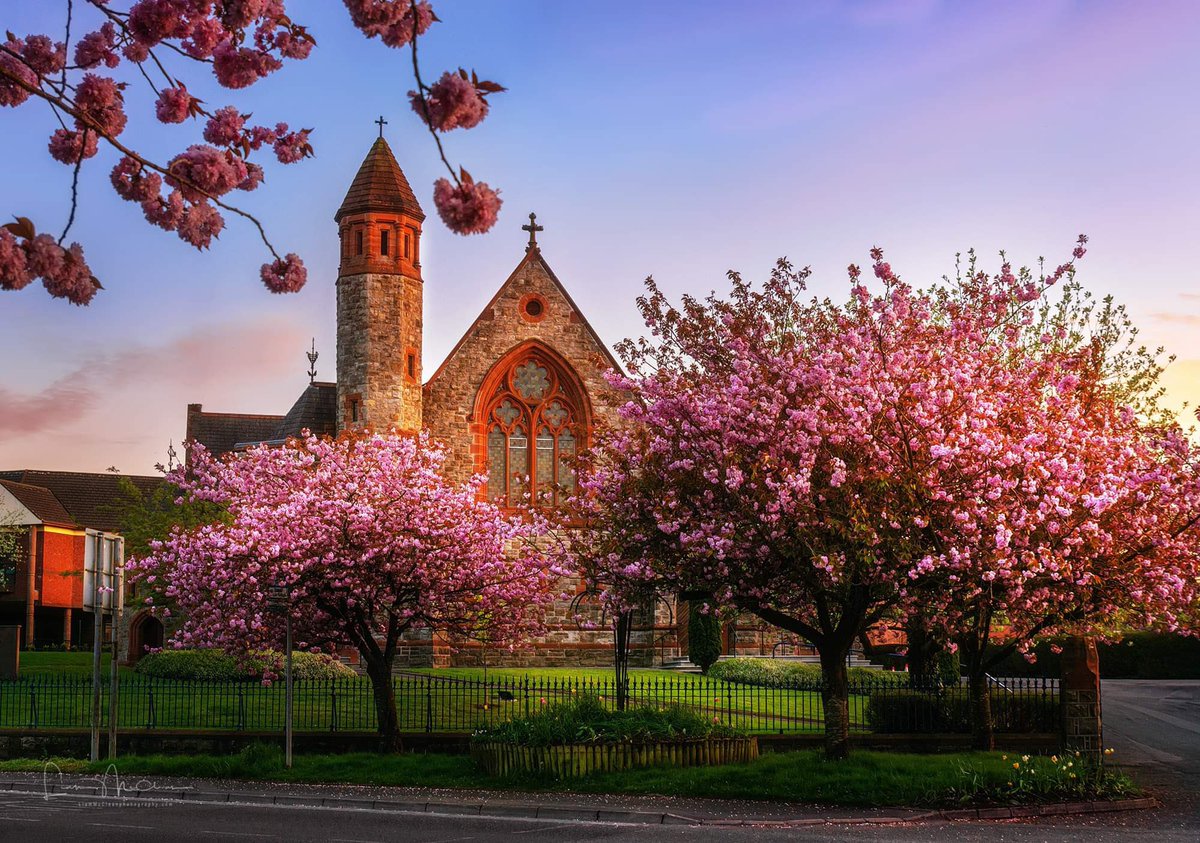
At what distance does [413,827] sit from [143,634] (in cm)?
4583

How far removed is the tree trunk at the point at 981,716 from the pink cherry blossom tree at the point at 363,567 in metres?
7.39

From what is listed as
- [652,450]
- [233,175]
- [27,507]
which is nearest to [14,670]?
[652,450]

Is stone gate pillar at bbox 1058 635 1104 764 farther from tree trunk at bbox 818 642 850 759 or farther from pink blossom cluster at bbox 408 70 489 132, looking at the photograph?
pink blossom cluster at bbox 408 70 489 132

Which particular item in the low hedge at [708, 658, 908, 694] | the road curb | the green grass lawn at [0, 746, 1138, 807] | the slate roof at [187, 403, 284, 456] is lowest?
the road curb

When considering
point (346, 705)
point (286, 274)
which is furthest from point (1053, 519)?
point (346, 705)

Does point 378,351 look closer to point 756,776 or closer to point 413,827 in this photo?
point 756,776

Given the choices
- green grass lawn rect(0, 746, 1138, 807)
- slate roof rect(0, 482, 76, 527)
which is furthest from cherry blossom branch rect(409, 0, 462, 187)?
slate roof rect(0, 482, 76, 527)

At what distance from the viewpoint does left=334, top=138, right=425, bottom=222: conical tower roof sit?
41.8 metres

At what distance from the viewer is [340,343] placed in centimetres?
4128

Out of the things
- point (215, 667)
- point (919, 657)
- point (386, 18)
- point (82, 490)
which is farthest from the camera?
point (82, 490)

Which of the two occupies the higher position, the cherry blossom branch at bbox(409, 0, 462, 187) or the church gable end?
the church gable end

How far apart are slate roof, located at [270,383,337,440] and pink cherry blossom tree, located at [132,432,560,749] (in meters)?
20.6

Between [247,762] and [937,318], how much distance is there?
1606 centimetres

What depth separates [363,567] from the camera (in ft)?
71.8
